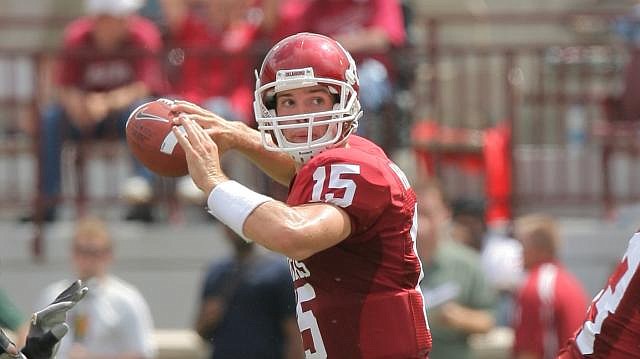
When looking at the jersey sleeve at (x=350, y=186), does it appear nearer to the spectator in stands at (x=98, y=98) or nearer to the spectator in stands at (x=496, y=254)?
the spectator in stands at (x=496, y=254)

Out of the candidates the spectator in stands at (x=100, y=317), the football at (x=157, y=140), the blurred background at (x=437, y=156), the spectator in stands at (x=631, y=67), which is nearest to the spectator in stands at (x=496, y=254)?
the blurred background at (x=437, y=156)

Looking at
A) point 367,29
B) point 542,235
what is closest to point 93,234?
point 367,29

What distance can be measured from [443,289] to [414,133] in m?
1.87

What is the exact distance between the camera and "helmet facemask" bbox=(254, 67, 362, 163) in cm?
526

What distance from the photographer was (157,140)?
5.57 metres

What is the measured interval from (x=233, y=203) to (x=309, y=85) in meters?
0.52

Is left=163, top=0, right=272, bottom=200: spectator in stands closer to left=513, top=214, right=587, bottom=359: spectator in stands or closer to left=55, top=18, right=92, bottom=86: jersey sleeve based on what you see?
left=55, top=18, right=92, bottom=86: jersey sleeve

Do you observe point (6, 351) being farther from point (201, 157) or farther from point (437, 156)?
point (437, 156)

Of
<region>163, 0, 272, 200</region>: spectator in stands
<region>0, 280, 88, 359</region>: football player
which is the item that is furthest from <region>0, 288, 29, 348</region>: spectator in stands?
<region>0, 280, 88, 359</region>: football player

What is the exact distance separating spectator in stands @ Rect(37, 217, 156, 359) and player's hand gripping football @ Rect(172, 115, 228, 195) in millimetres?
3689

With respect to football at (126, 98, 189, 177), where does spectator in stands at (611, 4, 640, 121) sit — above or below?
below

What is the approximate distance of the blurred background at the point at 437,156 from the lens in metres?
10.4

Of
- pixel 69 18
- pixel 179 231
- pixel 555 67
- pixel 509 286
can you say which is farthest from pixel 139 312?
pixel 69 18

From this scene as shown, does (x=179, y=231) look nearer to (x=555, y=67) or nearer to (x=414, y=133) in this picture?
(x=414, y=133)
